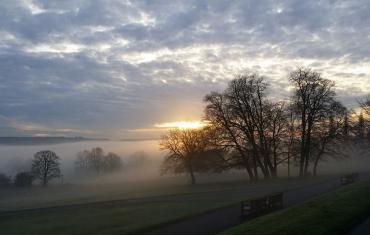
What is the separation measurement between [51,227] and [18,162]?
166 metres

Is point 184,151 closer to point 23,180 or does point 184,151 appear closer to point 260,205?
point 260,205

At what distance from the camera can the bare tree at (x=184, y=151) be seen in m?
67.4

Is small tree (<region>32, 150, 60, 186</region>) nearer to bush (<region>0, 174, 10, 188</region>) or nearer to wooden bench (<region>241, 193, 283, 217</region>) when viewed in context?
bush (<region>0, 174, 10, 188</region>)

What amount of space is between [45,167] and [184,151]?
5566 centimetres

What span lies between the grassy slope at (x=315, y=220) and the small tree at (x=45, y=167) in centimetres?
9664

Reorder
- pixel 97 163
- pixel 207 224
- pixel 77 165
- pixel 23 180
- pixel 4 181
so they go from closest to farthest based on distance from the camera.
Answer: pixel 207 224, pixel 23 180, pixel 4 181, pixel 97 163, pixel 77 165

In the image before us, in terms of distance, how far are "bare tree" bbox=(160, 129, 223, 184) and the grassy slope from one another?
42.3m

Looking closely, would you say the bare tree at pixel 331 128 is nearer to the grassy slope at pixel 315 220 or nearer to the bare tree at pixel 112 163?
the grassy slope at pixel 315 220

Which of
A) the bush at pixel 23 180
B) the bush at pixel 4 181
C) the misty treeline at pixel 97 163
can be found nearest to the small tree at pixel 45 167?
the bush at pixel 23 180

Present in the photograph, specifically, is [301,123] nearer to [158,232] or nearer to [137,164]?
[158,232]

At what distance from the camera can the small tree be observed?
111000 millimetres

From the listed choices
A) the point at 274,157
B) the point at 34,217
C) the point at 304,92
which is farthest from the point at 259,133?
the point at 34,217

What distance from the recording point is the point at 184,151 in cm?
7125

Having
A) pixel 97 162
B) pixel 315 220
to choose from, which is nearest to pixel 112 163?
pixel 97 162
